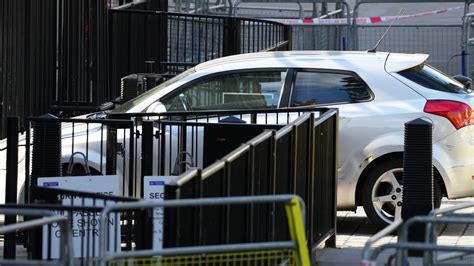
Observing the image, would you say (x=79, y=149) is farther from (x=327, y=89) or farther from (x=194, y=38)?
(x=194, y=38)

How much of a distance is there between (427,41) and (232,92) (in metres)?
10.1

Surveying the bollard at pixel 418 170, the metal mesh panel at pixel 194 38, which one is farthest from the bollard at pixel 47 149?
the metal mesh panel at pixel 194 38

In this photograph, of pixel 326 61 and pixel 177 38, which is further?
pixel 177 38

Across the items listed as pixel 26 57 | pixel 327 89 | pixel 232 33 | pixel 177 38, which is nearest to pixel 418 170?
pixel 327 89

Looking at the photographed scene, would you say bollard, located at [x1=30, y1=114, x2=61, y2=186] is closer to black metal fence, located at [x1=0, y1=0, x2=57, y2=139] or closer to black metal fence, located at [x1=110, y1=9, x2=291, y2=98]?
black metal fence, located at [x1=0, y1=0, x2=57, y2=139]

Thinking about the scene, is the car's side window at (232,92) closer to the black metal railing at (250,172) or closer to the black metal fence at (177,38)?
the black metal railing at (250,172)

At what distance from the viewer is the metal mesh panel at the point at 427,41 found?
20.0 meters

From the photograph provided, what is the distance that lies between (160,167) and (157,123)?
1.29 feet

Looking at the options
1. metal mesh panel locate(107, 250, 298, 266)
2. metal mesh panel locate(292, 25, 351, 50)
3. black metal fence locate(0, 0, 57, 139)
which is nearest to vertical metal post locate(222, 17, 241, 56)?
metal mesh panel locate(292, 25, 351, 50)

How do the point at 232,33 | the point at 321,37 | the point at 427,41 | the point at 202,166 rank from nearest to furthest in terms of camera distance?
1. the point at 202,166
2. the point at 232,33
3. the point at 321,37
4. the point at 427,41

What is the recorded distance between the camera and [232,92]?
1082 centimetres

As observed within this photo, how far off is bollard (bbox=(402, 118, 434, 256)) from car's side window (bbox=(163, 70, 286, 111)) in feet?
6.27

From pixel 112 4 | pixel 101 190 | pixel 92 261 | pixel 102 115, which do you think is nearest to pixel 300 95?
pixel 102 115

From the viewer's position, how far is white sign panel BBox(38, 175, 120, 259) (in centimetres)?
741
